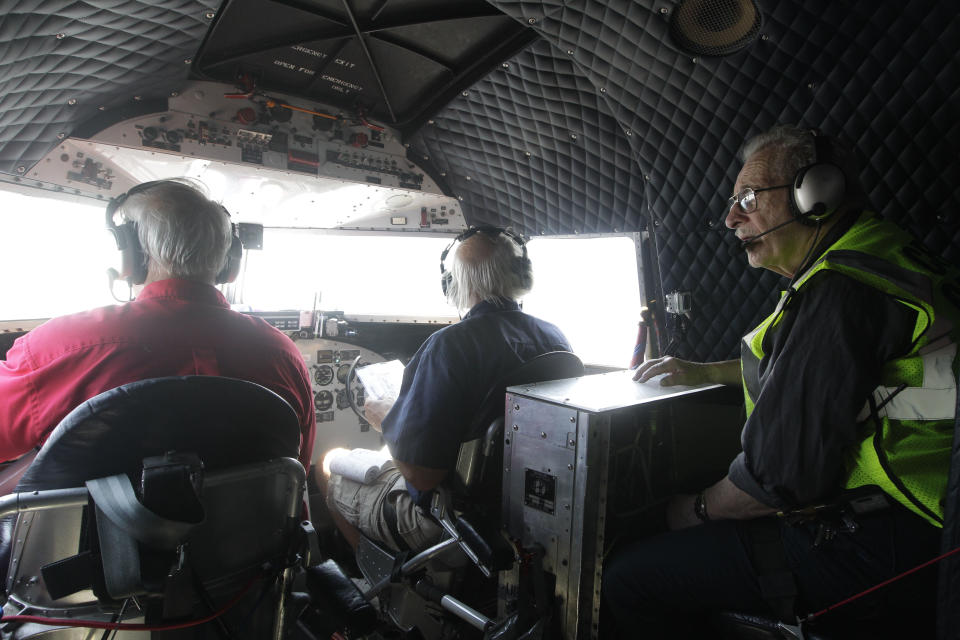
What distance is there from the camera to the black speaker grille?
2166 millimetres

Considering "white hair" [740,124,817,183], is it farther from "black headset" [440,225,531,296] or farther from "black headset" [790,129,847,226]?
"black headset" [440,225,531,296]

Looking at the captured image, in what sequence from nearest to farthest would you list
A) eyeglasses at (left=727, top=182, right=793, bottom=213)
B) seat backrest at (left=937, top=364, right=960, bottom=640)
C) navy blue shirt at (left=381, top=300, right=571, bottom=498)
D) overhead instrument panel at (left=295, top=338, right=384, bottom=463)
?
seat backrest at (left=937, top=364, right=960, bottom=640), eyeglasses at (left=727, top=182, right=793, bottom=213), navy blue shirt at (left=381, top=300, right=571, bottom=498), overhead instrument panel at (left=295, top=338, right=384, bottom=463)

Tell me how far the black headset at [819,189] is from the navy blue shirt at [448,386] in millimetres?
960

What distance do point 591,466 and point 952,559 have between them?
73cm

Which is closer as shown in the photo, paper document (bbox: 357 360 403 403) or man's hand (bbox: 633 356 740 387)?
man's hand (bbox: 633 356 740 387)

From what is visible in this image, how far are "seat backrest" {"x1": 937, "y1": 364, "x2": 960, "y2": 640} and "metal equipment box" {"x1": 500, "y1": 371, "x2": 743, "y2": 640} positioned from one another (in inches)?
26.8

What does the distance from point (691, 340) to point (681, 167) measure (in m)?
0.91

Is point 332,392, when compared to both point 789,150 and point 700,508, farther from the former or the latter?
point 789,150

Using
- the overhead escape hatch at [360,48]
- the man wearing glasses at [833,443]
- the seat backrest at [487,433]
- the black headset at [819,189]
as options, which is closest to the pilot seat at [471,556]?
the seat backrest at [487,433]

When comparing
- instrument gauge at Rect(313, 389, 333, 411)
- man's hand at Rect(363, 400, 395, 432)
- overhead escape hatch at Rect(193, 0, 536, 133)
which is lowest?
instrument gauge at Rect(313, 389, 333, 411)

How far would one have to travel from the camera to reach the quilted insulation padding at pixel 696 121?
6.36ft

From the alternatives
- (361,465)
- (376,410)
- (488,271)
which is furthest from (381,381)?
(488,271)

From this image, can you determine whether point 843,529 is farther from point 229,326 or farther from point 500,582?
point 229,326

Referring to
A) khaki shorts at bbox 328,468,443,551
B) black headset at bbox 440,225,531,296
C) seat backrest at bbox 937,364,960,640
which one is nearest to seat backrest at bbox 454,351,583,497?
khaki shorts at bbox 328,468,443,551
